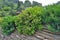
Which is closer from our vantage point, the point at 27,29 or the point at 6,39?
the point at 27,29

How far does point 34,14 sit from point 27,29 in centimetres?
51

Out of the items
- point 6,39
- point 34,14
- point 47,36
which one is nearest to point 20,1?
point 6,39

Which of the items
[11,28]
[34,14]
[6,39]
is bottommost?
[6,39]

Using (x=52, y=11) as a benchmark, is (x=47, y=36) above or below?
below

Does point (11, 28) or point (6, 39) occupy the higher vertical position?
point (11, 28)

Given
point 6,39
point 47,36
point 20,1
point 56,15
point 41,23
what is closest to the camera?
point 56,15

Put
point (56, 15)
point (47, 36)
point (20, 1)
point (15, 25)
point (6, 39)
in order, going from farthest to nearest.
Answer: point (20, 1) → point (6, 39) → point (15, 25) → point (47, 36) → point (56, 15)

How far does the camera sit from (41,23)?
634cm

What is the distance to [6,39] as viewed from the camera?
26.1 ft

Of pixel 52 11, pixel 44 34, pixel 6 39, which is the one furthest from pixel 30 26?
pixel 6 39

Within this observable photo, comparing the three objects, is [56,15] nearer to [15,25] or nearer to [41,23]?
[41,23]

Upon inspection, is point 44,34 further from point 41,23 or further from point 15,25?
point 15,25

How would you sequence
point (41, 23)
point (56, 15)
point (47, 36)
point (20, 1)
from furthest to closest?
1. point (20, 1)
2. point (41, 23)
3. point (47, 36)
4. point (56, 15)

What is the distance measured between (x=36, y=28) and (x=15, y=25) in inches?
49.3
